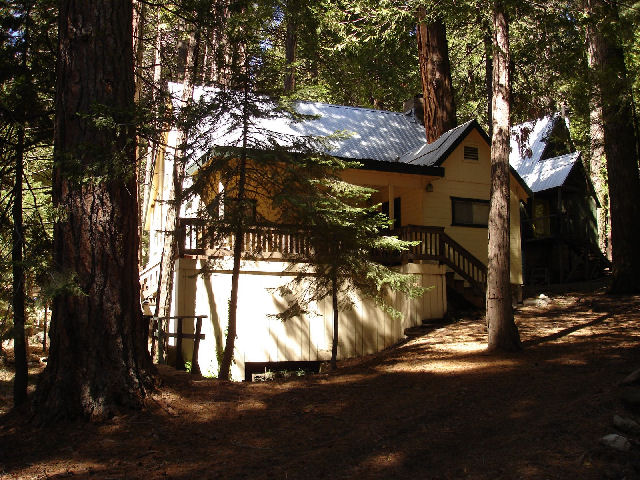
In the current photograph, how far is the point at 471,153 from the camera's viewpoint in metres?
17.8

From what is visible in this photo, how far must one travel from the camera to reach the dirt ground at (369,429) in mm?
5137

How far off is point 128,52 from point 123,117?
0.94 metres

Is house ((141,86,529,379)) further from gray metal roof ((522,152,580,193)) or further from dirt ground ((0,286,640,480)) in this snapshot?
gray metal roof ((522,152,580,193))

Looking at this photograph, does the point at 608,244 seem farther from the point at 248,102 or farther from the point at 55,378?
the point at 55,378

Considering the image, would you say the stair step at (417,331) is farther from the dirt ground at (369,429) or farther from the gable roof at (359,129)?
the gable roof at (359,129)

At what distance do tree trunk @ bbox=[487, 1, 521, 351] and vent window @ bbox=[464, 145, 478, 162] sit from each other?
23.2ft

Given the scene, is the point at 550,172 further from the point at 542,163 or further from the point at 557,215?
the point at 557,215

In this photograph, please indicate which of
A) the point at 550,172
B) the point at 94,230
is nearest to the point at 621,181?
the point at 550,172

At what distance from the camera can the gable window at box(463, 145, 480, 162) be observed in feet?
58.0

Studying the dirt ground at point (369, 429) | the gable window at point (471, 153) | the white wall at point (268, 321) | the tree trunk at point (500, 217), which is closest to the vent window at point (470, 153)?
the gable window at point (471, 153)

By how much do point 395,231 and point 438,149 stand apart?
10.7 ft

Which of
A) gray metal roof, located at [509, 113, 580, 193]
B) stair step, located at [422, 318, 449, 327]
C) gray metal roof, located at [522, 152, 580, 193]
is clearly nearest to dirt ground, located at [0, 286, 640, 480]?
stair step, located at [422, 318, 449, 327]

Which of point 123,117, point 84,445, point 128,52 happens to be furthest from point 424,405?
point 128,52

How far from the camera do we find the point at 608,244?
1275 inches
